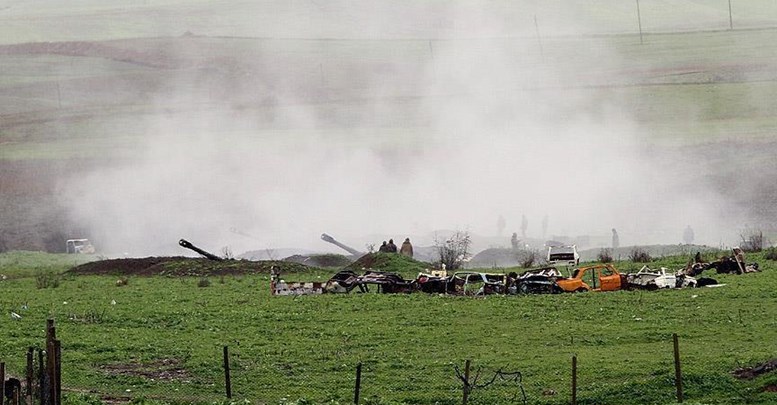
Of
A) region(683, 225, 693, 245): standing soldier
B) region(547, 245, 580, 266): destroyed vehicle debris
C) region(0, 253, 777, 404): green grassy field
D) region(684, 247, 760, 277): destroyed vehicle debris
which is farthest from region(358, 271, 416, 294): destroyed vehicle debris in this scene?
region(683, 225, 693, 245): standing soldier

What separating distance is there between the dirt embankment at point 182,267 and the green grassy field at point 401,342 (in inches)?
334

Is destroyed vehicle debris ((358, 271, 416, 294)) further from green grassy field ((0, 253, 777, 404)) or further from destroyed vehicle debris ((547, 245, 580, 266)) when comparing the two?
destroyed vehicle debris ((547, 245, 580, 266))

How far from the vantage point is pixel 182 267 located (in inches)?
2231

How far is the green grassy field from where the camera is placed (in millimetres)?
28953

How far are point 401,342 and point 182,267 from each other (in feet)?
76.7

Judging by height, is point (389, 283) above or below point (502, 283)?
above

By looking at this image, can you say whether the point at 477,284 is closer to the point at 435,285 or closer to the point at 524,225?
the point at 435,285

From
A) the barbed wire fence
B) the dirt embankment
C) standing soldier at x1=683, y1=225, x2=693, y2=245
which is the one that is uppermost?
standing soldier at x1=683, y1=225, x2=693, y2=245

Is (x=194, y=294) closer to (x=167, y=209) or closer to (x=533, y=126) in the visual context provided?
(x=167, y=209)

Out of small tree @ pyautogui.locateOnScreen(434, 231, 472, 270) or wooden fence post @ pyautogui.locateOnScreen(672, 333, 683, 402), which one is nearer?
wooden fence post @ pyautogui.locateOnScreen(672, 333, 683, 402)

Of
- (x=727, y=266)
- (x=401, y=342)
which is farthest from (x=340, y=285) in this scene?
(x=727, y=266)

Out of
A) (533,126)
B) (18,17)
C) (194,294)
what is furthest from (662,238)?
(18,17)

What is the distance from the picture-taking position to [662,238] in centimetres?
7544

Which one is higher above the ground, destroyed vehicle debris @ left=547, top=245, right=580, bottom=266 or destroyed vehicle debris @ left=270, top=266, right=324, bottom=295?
destroyed vehicle debris @ left=547, top=245, right=580, bottom=266
